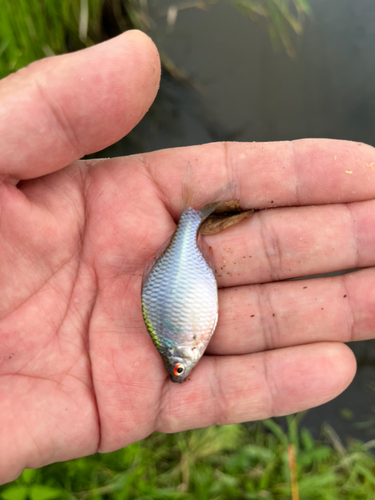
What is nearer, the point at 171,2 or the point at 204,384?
the point at 204,384

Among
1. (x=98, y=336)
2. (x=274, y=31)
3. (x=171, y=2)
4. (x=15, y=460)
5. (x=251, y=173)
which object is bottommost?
(x=15, y=460)

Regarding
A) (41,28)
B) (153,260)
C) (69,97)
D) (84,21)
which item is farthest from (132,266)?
(84,21)

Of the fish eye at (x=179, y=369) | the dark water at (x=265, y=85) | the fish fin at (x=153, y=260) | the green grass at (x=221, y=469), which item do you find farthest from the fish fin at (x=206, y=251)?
the dark water at (x=265, y=85)

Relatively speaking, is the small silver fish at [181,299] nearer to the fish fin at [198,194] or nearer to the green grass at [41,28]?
the fish fin at [198,194]

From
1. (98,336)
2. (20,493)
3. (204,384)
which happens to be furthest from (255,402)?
(20,493)

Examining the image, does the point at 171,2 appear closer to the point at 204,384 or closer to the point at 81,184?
the point at 81,184

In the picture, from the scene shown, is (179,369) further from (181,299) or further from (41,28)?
(41,28)

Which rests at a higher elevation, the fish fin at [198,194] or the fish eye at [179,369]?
the fish fin at [198,194]
